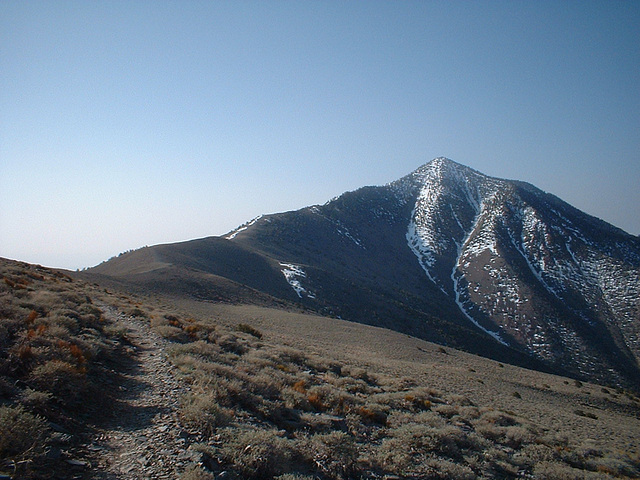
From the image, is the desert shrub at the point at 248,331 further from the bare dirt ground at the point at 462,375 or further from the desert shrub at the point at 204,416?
the desert shrub at the point at 204,416

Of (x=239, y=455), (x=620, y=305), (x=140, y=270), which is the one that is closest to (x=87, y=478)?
(x=239, y=455)

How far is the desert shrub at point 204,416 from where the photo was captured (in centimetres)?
635

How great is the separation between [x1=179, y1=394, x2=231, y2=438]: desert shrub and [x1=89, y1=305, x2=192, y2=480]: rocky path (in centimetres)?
20

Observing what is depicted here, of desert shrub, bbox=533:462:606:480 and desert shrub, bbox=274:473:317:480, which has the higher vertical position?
desert shrub, bbox=274:473:317:480

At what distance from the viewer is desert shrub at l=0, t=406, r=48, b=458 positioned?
14.7 feet

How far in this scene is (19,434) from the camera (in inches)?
184

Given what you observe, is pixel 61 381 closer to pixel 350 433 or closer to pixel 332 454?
pixel 332 454

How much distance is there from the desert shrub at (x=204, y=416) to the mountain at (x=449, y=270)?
30.9 m

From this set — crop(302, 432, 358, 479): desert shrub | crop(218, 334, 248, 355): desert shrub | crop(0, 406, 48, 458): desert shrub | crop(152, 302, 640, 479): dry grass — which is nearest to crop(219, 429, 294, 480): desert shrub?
crop(152, 302, 640, 479): dry grass

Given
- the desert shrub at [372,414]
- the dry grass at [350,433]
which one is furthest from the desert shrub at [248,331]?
the desert shrub at [372,414]

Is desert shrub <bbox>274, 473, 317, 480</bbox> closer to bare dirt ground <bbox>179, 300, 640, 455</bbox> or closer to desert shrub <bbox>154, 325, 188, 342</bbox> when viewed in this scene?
desert shrub <bbox>154, 325, 188, 342</bbox>

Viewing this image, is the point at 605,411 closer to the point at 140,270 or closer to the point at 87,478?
the point at 87,478

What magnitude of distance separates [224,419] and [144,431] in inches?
53.5

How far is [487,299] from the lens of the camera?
92750mm
